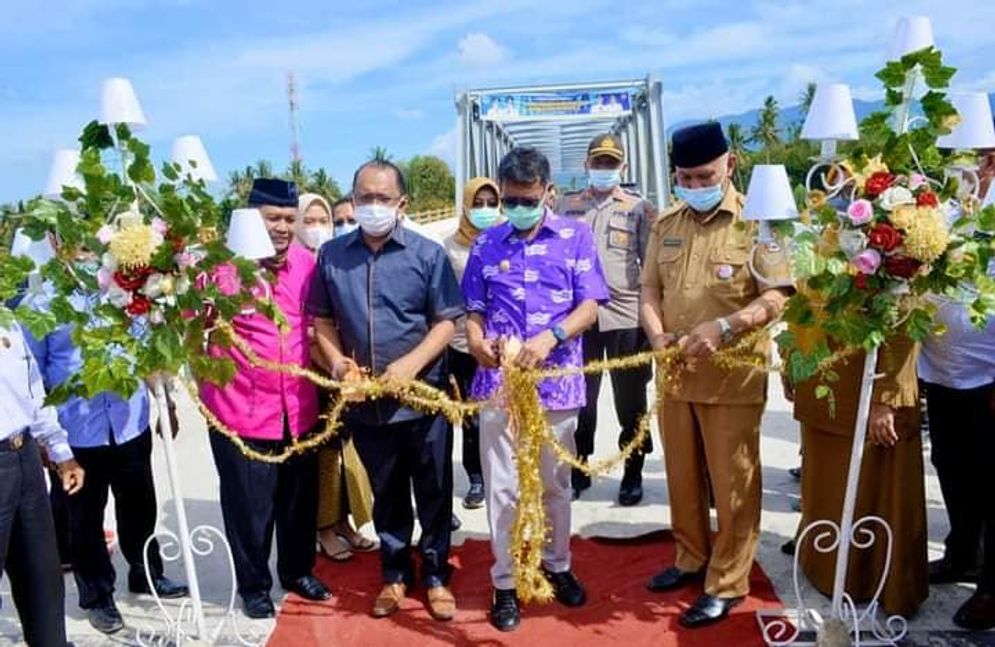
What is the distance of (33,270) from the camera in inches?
101

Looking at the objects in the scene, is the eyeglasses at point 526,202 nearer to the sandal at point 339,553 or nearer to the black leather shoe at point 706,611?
the black leather shoe at point 706,611

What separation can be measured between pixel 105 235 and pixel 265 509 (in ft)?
4.95

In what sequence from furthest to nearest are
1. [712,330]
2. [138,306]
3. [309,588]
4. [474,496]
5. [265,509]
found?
[474,496], [309,588], [265,509], [712,330], [138,306]

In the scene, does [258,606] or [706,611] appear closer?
[706,611]

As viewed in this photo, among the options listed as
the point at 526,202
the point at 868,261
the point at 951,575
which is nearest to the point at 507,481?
the point at 526,202

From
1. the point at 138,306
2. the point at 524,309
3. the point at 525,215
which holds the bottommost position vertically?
the point at 524,309

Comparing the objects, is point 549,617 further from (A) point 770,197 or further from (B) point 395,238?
(A) point 770,197

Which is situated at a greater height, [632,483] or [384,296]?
[384,296]

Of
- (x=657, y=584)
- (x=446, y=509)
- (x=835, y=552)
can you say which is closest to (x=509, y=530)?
(x=446, y=509)

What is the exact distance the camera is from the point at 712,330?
3107mm

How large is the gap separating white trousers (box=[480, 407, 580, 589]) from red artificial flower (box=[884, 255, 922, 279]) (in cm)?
135

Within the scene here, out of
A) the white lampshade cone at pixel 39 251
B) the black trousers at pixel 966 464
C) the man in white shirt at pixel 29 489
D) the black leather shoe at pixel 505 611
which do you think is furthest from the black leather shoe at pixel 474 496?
the white lampshade cone at pixel 39 251

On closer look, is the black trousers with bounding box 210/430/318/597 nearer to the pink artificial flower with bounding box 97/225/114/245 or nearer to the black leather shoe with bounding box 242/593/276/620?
the black leather shoe with bounding box 242/593/276/620

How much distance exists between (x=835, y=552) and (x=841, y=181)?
1681mm
